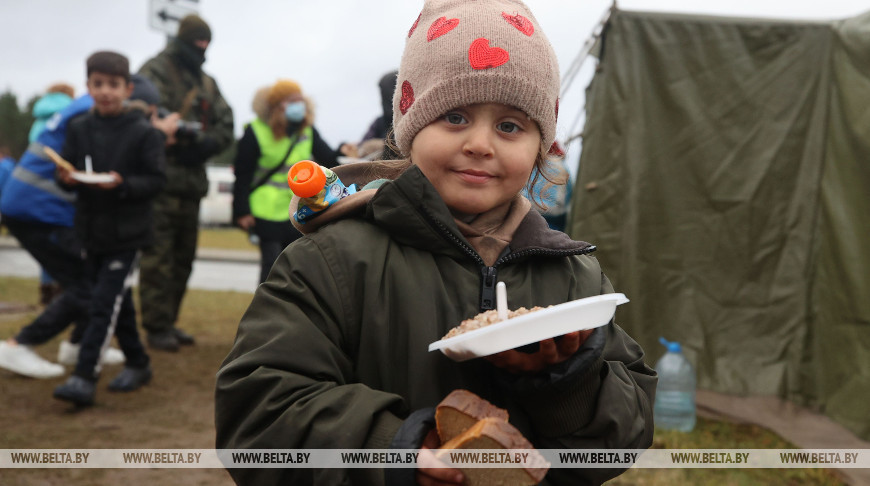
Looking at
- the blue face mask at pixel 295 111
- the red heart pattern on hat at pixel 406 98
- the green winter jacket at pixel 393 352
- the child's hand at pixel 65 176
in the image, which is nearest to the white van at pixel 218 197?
the blue face mask at pixel 295 111

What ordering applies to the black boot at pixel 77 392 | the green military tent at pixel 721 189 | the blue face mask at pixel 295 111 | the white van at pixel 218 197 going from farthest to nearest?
1. the white van at pixel 218 197
2. the blue face mask at pixel 295 111
3. the green military tent at pixel 721 189
4. the black boot at pixel 77 392

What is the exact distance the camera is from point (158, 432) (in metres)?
4.19

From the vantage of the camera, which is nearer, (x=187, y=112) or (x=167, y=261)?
(x=167, y=261)

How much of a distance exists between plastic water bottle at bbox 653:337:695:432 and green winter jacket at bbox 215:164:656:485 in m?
3.50

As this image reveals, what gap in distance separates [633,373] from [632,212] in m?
3.76

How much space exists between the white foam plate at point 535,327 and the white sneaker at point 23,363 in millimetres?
4905

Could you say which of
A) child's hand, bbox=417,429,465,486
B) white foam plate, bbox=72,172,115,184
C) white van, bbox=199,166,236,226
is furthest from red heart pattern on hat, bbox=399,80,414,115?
white van, bbox=199,166,236,226

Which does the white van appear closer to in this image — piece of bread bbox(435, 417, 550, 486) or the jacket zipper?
the jacket zipper

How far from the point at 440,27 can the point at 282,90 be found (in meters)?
4.18

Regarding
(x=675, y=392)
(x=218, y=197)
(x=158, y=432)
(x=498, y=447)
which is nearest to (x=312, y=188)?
(x=498, y=447)

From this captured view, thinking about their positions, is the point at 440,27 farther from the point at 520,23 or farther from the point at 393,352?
the point at 393,352

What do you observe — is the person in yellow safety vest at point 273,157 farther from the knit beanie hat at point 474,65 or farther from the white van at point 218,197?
the white van at point 218,197

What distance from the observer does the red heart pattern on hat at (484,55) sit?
1632 millimetres

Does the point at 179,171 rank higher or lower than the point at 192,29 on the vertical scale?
lower
